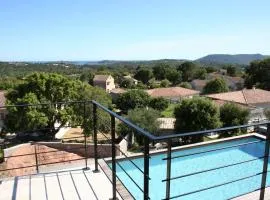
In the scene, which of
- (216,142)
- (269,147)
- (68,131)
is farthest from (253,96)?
(269,147)

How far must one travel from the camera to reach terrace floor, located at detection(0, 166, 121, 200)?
11.6ft

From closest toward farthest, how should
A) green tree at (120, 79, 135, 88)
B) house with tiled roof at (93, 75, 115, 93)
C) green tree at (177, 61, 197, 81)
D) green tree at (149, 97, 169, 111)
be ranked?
green tree at (149, 97, 169, 111) < house with tiled roof at (93, 75, 115, 93) < green tree at (120, 79, 135, 88) < green tree at (177, 61, 197, 81)

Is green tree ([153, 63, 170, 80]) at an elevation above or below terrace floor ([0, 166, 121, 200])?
below

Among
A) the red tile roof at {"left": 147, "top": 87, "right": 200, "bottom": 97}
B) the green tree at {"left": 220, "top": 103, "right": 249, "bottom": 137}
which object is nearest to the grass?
the red tile roof at {"left": 147, "top": 87, "right": 200, "bottom": 97}

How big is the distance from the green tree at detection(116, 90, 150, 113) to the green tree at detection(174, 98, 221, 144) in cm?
1497

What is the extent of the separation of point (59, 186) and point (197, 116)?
18138 mm

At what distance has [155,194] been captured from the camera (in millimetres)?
7094

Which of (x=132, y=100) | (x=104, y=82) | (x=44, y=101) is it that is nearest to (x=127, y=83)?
(x=104, y=82)

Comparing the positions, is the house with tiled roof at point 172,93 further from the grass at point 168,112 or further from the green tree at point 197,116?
the green tree at point 197,116

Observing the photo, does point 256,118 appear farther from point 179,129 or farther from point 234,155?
point 234,155

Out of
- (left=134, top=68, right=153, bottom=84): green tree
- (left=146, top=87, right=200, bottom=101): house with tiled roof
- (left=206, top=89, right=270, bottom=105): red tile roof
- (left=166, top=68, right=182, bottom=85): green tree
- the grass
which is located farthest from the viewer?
(left=134, top=68, right=153, bottom=84): green tree

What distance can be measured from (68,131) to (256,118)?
17711mm

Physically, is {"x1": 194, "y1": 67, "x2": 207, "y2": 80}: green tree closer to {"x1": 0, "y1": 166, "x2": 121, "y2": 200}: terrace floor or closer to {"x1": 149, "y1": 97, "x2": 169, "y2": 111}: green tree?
{"x1": 149, "y1": 97, "x2": 169, "y2": 111}: green tree

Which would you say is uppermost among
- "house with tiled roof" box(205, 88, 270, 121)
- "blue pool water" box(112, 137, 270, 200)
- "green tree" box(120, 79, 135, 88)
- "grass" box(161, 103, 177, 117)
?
"blue pool water" box(112, 137, 270, 200)
